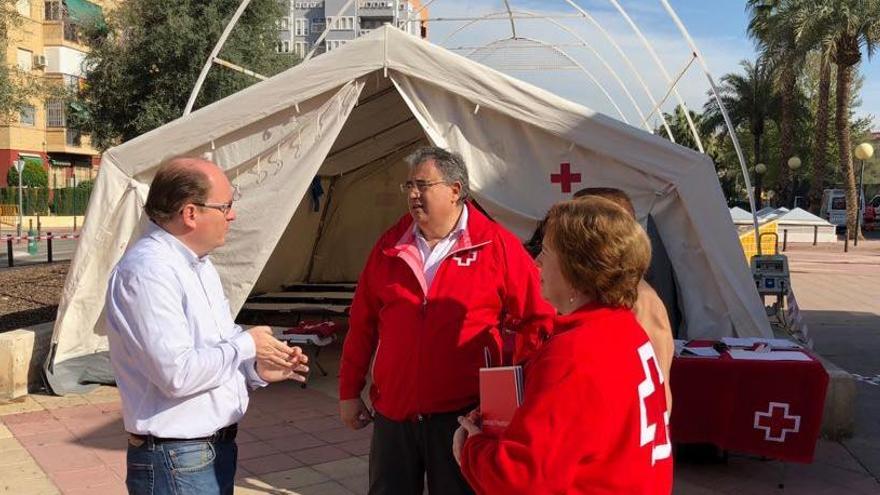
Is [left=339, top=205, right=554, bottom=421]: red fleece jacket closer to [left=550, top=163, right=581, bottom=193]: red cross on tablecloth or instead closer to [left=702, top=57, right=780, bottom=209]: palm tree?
[left=550, top=163, right=581, bottom=193]: red cross on tablecloth

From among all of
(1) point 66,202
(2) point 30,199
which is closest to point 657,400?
(2) point 30,199

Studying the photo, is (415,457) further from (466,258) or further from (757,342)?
(757,342)

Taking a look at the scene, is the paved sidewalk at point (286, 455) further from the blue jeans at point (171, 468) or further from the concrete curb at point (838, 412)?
the blue jeans at point (171, 468)

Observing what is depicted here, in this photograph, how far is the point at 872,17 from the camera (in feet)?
88.7

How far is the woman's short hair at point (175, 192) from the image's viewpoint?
7.66ft

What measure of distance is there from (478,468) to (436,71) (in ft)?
15.5

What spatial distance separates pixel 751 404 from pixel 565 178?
2.33 metres

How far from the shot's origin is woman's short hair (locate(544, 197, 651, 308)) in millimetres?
1863

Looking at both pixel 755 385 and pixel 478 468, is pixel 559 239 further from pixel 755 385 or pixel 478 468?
pixel 755 385

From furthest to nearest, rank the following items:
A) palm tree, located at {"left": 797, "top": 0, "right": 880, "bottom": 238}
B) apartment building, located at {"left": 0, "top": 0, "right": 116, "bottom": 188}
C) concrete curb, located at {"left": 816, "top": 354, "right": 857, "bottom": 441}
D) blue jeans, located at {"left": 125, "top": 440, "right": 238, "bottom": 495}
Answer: apartment building, located at {"left": 0, "top": 0, "right": 116, "bottom": 188} → palm tree, located at {"left": 797, "top": 0, "right": 880, "bottom": 238} → concrete curb, located at {"left": 816, "top": 354, "right": 857, "bottom": 441} → blue jeans, located at {"left": 125, "top": 440, "right": 238, "bottom": 495}

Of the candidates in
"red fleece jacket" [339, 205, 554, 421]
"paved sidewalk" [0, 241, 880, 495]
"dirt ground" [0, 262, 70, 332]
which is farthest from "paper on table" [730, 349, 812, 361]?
"dirt ground" [0, 262, 70, 332]

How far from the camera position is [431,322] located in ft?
9.65

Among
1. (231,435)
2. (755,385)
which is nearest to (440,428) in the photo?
(231,435)

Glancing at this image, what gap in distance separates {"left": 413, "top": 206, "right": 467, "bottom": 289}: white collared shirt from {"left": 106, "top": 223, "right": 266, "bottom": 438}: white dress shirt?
2.85 feet
